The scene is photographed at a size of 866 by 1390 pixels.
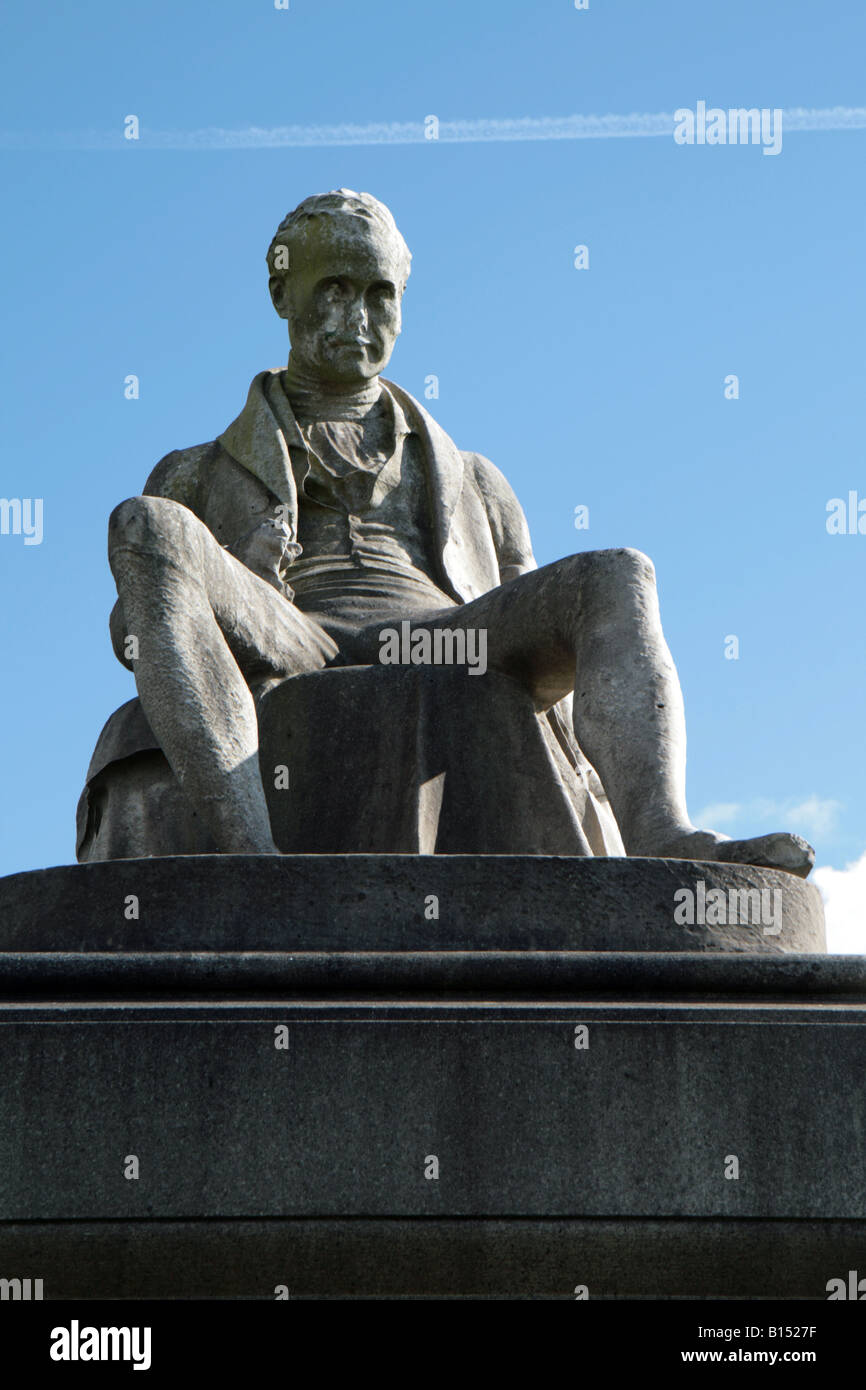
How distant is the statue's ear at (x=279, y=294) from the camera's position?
9508 millimetres

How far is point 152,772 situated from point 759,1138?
3.36 m

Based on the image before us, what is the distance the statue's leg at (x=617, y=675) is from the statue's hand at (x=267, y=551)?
70cm

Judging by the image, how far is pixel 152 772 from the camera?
8.20 metres

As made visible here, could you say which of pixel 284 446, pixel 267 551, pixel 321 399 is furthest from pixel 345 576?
pixel 321 399

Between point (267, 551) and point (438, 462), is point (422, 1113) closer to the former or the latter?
point (267, 551)

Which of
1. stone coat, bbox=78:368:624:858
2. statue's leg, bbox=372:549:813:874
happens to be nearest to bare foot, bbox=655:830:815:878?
statue's leg, bbox=372:549:813:874

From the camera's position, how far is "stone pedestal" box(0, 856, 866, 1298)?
18.3 ft

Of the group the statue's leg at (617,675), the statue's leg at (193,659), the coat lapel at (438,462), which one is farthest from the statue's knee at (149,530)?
the coat lapel at (438,462)

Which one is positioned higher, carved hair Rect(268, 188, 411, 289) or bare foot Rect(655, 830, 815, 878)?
carved hair Rect(268, 188, 411, 289)

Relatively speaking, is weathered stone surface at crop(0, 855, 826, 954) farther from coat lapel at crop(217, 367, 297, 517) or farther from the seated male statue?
coat lapel at crop(217, 367, 297, 517)

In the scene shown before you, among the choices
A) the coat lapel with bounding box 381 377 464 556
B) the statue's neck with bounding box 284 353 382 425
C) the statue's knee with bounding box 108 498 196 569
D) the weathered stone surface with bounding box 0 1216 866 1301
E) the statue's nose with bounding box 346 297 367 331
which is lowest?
the weathered stone surface with bounding box 0 1216 866 1301

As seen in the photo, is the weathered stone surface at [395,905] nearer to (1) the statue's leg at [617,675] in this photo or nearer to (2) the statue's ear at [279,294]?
(1) the statue's leg at [617,675]
